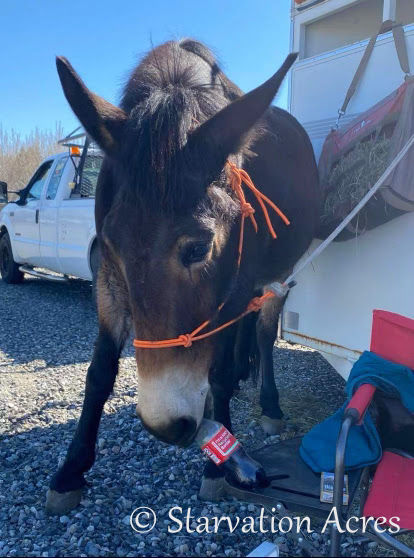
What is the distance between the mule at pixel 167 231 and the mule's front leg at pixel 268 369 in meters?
0.88

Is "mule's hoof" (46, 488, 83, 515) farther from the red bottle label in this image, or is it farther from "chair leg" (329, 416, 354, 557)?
"chair leg" (329, 416, 354, 557)

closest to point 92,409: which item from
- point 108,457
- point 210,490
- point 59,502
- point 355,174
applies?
point 59,502

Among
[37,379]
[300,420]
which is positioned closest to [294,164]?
[300,420]

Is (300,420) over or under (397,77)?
under

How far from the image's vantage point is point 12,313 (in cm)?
663

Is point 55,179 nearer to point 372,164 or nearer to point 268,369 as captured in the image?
point 268,369

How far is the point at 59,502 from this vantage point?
7.49 feet

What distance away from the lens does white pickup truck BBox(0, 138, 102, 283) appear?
652 cm

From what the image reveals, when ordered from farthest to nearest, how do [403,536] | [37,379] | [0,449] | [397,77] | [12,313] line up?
[12,313] → [37,379] → [397,77] → [0,449] → [403,536]

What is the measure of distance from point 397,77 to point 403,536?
2.66 meters

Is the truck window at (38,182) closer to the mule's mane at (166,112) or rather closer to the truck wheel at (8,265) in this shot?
the truck wheel at (8,265)

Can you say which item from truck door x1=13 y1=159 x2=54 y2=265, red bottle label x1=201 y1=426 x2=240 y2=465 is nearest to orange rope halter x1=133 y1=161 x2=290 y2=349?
red bottle label x1=201 y1=426 x2=240 y2=465

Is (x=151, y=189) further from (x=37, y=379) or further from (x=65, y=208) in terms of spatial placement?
(x=65, y=208)

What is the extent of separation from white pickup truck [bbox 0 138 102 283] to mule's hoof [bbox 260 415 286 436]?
3.60 meters
